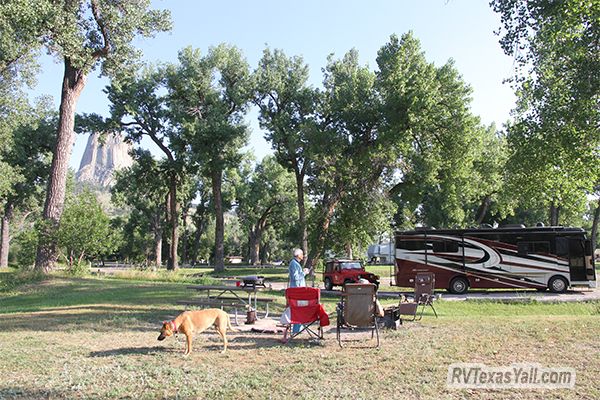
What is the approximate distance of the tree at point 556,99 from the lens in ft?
43.7

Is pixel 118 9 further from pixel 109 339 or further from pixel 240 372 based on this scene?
pixel 240 372

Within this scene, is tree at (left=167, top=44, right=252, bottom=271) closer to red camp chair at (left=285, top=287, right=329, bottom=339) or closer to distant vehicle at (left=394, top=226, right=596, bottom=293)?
distant vehicle at (left=394, top=226, right=596, bottom=293)

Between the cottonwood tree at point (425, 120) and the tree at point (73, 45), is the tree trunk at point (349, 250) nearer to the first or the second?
the cottonwood tree at point (425, 120)

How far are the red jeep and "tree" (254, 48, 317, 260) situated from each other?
704 centimetres

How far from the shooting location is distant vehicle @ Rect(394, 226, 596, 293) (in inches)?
754

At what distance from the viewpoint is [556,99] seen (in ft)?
51.5

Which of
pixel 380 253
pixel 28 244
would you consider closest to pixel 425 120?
pixel 28 244

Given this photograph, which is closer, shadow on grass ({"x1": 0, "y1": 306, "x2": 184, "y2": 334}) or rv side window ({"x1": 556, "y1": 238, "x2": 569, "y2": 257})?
shadow on grass ({"x1": 0, "y1": 306, "x2": 184, "y2": 334})

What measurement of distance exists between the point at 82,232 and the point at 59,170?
284cm

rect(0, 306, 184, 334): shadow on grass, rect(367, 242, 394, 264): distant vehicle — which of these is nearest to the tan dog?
rect(0, 306, 184, 334): shadow on grass

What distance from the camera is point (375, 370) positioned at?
5.56m

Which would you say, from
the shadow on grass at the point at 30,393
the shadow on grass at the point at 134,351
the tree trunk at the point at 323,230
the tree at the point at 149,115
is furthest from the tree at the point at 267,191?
the shadow on grass at the point at 30,393

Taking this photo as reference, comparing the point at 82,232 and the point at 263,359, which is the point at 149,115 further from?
the point at 263,359

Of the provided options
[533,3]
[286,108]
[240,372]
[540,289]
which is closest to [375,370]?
[240,372]
